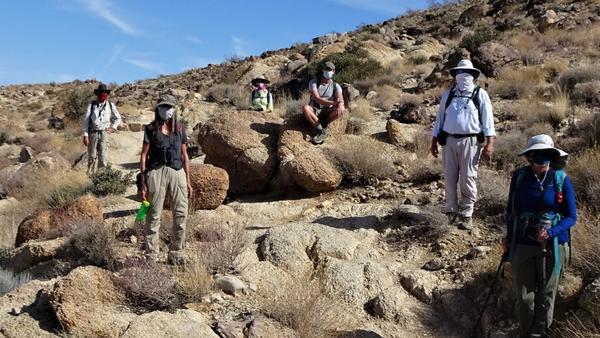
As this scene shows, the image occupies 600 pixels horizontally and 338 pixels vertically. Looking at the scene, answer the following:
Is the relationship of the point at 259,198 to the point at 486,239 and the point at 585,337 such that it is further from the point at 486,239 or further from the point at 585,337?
the point at 585,337

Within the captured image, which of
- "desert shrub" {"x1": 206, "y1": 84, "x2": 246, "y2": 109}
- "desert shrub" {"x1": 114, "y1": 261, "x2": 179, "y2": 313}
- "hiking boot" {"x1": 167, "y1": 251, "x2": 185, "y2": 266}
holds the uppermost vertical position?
"desert shrub" {"x1": 206, "y1": 84, "x2": 246, "y2": 109}

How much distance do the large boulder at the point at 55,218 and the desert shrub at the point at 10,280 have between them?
107 centimetres

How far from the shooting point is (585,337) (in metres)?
4.16

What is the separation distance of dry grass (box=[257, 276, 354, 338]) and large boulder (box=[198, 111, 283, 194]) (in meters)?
3.65

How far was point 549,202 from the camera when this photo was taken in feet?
13.4

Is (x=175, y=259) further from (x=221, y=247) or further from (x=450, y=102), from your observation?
(x=450, y=102)

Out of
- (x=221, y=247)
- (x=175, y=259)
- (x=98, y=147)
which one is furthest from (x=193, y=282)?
(x=98, y=147)

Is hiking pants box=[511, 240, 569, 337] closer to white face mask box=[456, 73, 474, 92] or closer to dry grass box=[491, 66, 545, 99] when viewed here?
white face mask box=[456, 73, 474, 92]

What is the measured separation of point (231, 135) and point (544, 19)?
51.7 ft

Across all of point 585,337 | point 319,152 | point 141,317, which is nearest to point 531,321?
point 585,337

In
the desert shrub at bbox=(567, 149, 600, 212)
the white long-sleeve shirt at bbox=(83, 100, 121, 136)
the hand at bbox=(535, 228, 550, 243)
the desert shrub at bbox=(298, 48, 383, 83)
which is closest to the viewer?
the hand at bbox=(535, 228, 550, 243)

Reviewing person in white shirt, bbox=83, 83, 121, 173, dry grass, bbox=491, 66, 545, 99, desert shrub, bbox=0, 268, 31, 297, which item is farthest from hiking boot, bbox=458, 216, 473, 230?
dry grass, bbox=491, 66, 545, 99

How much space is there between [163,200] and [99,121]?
427 cm

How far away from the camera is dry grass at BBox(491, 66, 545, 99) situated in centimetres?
1255
